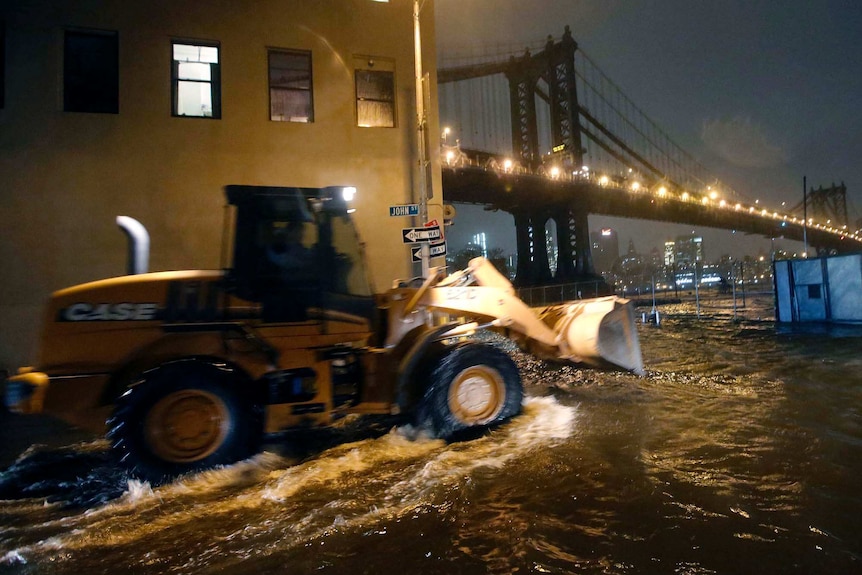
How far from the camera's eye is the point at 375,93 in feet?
44.9

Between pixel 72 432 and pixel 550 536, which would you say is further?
pixel 72 432

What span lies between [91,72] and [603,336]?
11.9 meters

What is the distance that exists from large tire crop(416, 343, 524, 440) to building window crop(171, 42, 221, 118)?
31.4ft

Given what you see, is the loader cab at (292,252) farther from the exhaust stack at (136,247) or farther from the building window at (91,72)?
the building window at (91,72)

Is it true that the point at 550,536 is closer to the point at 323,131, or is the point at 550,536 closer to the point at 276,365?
the point at 276,365

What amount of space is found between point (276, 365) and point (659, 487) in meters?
3.58

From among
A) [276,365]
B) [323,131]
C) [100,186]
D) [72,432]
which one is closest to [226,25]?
[323,131]

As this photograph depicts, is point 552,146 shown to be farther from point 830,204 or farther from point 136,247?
point 830,204

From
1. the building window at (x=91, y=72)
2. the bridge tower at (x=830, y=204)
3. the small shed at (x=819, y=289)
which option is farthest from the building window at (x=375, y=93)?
the bridge tower at (x=830, y=204)

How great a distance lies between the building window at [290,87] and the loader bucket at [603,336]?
29.6 feet

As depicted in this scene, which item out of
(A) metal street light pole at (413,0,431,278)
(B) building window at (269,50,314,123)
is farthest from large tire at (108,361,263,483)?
(B) building window at (269,50,314,123)

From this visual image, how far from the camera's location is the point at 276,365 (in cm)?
524

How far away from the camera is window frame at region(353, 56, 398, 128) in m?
13.4

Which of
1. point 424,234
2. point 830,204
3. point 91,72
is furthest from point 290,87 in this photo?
point 830,204
